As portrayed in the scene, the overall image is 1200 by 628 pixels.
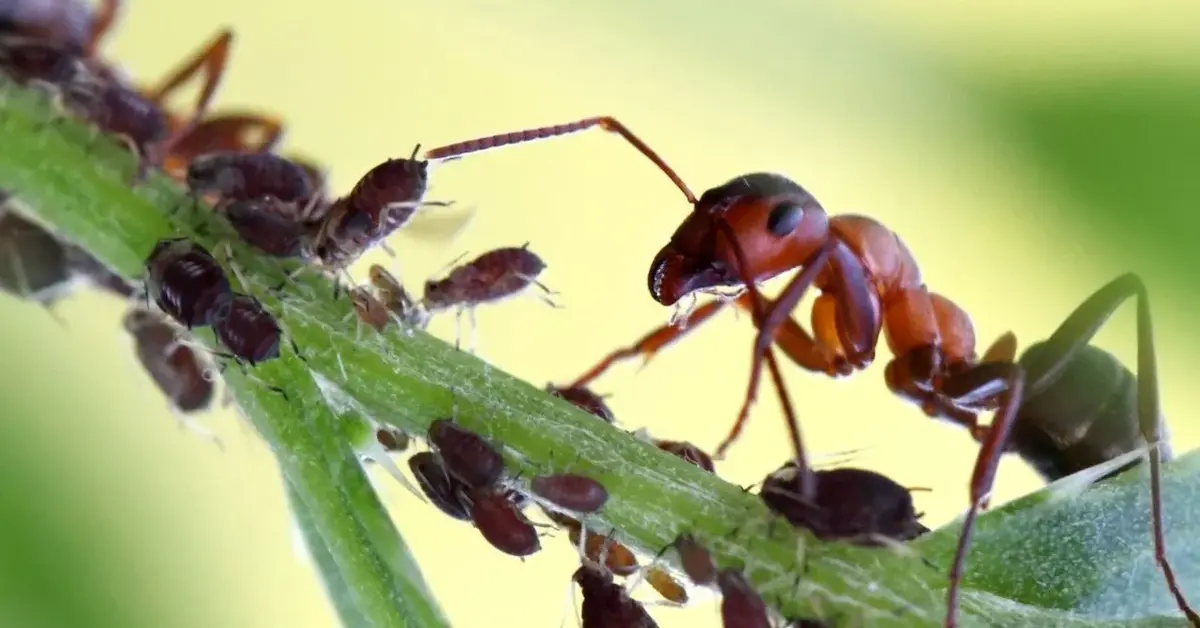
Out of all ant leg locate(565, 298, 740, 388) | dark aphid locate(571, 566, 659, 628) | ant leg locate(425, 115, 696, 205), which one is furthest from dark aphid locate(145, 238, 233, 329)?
ant leg locate(565, 298, 740, 388)

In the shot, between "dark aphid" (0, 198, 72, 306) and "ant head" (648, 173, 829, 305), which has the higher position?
"ant head" (648, 173, 829, 305)

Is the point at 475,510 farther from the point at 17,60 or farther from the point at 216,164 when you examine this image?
the point at 17,60

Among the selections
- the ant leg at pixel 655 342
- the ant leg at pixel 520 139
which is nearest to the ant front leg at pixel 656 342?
the ant leg at pixel 655 342

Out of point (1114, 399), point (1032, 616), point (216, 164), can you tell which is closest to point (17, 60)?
point (216, 164)

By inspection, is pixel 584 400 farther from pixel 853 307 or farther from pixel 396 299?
pixel 853 307

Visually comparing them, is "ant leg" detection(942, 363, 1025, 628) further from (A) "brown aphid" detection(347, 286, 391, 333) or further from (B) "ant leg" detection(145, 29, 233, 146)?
(B) "ant leg" detection(145, 29, 233, 146)
